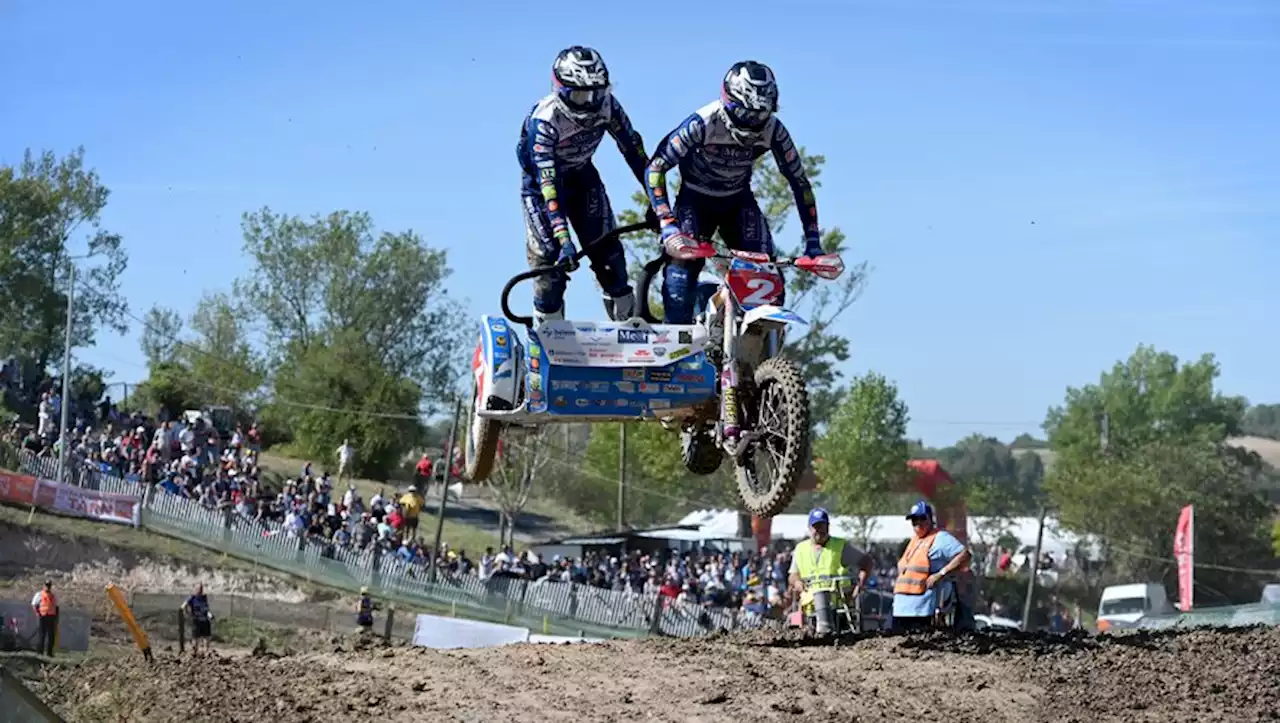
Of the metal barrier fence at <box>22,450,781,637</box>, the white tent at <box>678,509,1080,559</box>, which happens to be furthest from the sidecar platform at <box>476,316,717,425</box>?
the white tent at <box>678,509,1080,559</box>

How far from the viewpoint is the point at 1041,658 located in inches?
449

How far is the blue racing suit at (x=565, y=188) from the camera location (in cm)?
1323

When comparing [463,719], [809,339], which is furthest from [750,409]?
[809,339]

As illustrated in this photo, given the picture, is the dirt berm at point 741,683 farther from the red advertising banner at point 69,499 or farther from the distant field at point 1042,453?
the distant field at point 1042,453

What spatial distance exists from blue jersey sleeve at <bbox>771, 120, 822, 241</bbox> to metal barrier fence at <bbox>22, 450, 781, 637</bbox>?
17136mm

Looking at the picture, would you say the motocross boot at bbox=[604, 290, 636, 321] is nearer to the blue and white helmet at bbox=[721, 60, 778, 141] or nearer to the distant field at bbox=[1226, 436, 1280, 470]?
the blue and white helmet at bbox=[721, 60, 778, 141]

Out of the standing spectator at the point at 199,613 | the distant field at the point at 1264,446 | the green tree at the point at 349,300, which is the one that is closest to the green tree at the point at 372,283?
the green tree at the point at 349,300

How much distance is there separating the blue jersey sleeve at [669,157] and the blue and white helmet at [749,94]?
0.33 meters

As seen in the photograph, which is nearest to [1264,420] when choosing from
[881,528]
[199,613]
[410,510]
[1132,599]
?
[881,528]

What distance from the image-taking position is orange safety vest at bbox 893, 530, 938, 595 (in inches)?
520

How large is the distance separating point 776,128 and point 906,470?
54.2 metres

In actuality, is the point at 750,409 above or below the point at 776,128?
below

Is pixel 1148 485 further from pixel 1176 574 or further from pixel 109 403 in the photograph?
pixel 109 403

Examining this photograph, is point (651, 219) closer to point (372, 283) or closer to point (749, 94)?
point (749, 94)
